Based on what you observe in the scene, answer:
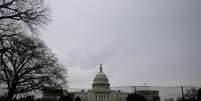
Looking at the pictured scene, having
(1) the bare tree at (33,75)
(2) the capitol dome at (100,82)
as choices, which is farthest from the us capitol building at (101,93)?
(1) the bare tree at (33,75)

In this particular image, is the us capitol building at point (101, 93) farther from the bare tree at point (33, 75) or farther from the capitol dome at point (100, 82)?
the bare tree at point (33, 75)

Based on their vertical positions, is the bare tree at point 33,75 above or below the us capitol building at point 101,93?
above

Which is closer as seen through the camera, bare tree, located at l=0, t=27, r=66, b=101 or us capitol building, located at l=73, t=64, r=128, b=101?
bare tree, located at l=0, t=27, r=66, b=101

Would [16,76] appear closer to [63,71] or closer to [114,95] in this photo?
[63,71]

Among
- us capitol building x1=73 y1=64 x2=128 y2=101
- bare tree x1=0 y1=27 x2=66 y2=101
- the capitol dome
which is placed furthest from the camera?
the capitol dome

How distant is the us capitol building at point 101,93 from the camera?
419 feet

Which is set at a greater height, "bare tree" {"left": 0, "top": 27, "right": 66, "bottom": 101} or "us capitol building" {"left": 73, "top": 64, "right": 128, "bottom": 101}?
"bare tree" {"left": 0, "top": 27, "right": 66, "bottom": 101}

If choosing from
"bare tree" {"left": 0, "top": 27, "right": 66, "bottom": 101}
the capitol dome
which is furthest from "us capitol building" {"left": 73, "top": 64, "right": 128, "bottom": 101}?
"bare tree" {"left": 0, "top": 27, "right": 66, "bottom": 101}

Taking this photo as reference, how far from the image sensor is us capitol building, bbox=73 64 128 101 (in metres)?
128

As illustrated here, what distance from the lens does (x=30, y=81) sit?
33312mm

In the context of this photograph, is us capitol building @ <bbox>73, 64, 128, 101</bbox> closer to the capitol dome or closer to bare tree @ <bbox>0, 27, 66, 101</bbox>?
the capitol dome

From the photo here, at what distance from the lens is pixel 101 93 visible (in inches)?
5103

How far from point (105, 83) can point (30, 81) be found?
99.9 meters

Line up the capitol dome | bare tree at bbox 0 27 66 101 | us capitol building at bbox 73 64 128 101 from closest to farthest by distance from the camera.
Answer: bare tree at bbox 0 27 66 101, us capitol building at bbox 73 64 128 101, the capitol dome
